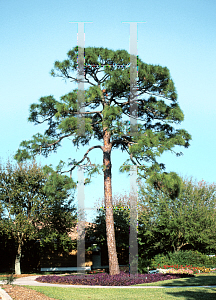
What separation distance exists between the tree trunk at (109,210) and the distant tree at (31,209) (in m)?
5.72

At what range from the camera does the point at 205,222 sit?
60.2 feet

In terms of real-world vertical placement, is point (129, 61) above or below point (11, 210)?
above

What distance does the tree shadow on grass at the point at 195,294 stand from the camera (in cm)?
809

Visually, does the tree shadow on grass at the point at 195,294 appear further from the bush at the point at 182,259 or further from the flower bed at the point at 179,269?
the bush at the point at 182,259

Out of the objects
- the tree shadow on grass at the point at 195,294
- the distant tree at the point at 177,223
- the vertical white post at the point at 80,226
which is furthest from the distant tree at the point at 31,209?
the tree shadow on grass at the point at 195,294

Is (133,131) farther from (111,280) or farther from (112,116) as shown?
(111,280)

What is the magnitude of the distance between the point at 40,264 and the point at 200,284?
640 inches

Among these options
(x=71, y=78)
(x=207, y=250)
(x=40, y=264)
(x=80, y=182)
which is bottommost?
(x=40, y=264)

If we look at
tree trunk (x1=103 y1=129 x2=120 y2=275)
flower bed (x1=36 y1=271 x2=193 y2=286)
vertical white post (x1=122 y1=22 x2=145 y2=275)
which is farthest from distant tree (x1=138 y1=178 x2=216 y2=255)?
tree trunk (x1=103 y1=129 x2=120 y2=275)

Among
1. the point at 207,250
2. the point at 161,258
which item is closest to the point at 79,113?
the point at 161,258

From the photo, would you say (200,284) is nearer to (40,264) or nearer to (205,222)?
(205,222)

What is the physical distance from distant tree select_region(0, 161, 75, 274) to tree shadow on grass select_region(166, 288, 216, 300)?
434 inches

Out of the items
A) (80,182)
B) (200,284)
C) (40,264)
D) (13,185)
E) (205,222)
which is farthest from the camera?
(40,264)

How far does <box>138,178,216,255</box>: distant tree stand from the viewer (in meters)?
18.0
